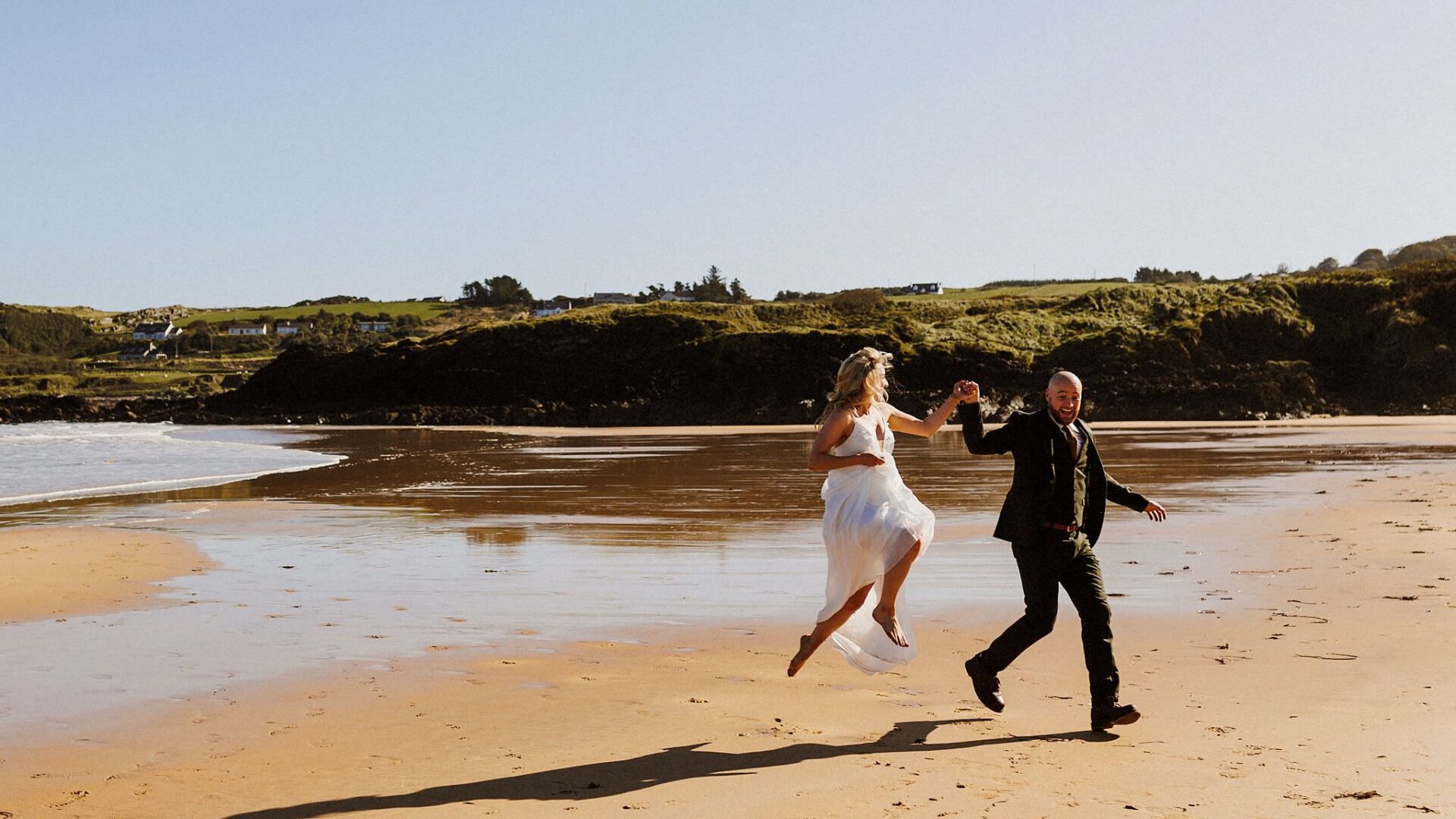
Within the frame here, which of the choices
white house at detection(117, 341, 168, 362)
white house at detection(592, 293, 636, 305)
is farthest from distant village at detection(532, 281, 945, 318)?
white house at detection(117, 341, 168, 362)

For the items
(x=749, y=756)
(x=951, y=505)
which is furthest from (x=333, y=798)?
(x=951, y=505)

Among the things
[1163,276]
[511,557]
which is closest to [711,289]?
[1163,276]

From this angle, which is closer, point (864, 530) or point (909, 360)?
point (864, 530)

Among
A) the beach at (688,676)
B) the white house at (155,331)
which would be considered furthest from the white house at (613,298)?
the beach at (688,676)

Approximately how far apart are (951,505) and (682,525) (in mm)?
3972

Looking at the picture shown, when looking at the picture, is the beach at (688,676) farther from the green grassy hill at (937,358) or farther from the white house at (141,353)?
the white house at (141,353)

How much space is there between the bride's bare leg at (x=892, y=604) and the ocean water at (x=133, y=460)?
17607mm

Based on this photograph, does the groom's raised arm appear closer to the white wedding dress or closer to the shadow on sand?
the white wedding dress

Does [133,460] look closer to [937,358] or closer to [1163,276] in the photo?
[937,358]

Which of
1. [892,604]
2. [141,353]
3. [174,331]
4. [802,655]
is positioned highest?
[174,331]

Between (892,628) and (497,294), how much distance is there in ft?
428

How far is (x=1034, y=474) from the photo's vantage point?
238 inches

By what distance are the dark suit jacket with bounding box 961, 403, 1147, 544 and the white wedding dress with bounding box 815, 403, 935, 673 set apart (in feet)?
1.41

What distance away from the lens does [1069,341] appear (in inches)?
2103
